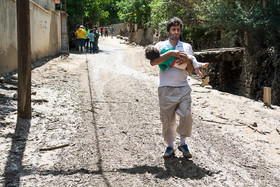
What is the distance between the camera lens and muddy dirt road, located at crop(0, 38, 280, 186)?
3572 mm

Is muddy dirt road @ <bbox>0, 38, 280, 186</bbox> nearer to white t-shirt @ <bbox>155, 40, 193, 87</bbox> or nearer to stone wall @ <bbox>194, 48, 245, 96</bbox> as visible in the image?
white t-shirt @ <bbox>155, 40, 193, 87</bbox>

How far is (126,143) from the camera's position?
475 centimetres

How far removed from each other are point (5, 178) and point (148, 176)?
159 centimetres

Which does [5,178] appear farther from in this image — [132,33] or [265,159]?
[132,33]

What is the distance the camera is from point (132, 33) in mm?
39281

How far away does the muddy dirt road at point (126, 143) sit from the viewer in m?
3.57

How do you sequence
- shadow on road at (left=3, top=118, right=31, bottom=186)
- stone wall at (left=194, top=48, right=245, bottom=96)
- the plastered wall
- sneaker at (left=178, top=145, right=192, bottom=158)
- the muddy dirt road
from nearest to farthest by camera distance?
1. shadow on road at (left=3, top=118, right=31, bottom=186)
2. the muddy dirt road
3. sneaker at (left=178, top=145, right=192, bottom=158)
4. the plastered wall
5. stone wall at (left=194, top=48, right=245, bottom=96)

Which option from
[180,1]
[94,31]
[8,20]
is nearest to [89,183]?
[8,20]

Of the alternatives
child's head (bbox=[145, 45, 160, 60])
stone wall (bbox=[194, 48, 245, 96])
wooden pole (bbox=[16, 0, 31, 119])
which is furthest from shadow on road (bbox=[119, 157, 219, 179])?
stone wall (bbox=[194, 48, 245, 96])

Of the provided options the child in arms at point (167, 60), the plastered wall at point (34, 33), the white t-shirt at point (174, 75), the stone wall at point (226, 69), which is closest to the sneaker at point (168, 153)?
the white t-shirt at point (174, 75)

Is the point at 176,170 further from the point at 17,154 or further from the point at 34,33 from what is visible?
the point at 34,33

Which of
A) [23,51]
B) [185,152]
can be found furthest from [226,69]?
[185,152]

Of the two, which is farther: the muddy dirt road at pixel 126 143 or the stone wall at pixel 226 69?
the stone wall at pixel 226 69

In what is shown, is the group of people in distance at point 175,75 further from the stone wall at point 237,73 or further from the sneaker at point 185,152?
the stone wall at point 237,73
